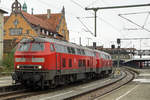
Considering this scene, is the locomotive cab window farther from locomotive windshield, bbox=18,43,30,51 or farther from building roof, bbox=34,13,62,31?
building roof, bbox=34,13,62,31

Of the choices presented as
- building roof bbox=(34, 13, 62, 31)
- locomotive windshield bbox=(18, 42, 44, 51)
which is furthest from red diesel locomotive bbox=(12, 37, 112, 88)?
building roof bbox=(34, 13, 62, 31)

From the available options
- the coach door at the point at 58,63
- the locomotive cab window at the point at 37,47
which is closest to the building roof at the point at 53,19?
the coach door at the point at 58,63

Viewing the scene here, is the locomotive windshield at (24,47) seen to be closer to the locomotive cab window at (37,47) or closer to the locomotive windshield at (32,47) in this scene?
the locomotive windshield at (32,47)

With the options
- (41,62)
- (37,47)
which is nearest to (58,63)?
(41,62)

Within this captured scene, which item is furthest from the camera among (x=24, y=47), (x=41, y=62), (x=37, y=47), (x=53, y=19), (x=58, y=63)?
(x=53, y=19)

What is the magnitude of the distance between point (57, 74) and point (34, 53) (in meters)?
2.21

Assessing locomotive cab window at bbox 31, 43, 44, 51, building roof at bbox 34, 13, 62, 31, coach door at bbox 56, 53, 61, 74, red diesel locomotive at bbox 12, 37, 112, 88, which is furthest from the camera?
building roof at bbox 34, 13, 62, 31

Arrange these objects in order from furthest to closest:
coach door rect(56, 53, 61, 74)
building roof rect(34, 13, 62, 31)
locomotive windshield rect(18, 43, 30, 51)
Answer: building roof rect(34, 13, 62, 31)
coach door rect(56, 53, 61, 74)
locomotive windshield rect(18, 43, 30, 51)

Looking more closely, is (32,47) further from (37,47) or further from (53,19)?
(53,19)

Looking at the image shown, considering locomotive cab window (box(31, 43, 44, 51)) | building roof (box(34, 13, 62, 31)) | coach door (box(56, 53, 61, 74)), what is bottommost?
coach door (box(56, 53, 61, 74))

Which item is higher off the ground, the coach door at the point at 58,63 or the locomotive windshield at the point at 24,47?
the locomotive windshield at the point at 24,47

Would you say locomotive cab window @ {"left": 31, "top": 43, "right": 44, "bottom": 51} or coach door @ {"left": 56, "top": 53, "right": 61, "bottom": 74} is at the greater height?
locomotive cab window @ {"left": 31, "top": 43, "right": 44, "bottom": 51}

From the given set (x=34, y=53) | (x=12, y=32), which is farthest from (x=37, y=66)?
(x=12, y=32)

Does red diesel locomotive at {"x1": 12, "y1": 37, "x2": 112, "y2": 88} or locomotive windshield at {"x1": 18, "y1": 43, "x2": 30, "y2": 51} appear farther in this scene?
locomotive windshield at {"x1": 18, "y1": 43, "x2": 30, "y2": 51}
